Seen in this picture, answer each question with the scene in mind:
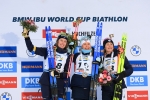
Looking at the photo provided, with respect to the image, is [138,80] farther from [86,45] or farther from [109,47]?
[86,45]

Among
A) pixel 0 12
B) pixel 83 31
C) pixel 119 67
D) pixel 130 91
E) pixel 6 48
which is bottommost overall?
pixel 130 91

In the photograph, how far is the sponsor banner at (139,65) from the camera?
4734 mm

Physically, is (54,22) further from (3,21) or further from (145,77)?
(145,77)

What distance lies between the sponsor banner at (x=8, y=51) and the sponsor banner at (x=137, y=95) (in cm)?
213

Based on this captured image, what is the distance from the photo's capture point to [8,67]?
462 cm

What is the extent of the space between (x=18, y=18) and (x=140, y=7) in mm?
2161

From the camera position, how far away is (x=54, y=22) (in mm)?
4676

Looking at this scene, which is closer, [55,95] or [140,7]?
[55,95]

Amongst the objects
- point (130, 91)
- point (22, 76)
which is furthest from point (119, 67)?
point (22, 76)

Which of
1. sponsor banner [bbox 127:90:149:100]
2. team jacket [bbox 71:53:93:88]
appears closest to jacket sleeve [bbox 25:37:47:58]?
team jacket [bbox 71:53:93:88]

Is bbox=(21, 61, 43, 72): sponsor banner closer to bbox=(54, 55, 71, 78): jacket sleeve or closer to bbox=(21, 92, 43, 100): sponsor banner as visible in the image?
bbox=(21, 92, 43, 100): sponsor banner

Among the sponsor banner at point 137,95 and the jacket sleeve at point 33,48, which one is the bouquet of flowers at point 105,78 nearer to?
the jacket sleeve at point 33,48

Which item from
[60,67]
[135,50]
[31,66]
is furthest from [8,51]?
[135,50]

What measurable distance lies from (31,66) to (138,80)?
6.24ft
